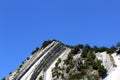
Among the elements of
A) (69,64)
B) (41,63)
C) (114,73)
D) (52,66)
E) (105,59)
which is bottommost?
(114,73)

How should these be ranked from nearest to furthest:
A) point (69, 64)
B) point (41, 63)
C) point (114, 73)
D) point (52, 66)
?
point (114, 73)
point (69, 64)
point (52, 66)
point (41, 63)

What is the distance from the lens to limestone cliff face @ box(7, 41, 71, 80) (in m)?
78.8

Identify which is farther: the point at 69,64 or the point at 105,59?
the point at 69,64

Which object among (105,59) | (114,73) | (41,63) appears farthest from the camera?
(41,63)

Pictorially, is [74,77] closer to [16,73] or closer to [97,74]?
[97,74]

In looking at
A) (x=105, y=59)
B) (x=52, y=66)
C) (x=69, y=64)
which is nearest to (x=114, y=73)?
(x=105, y=59)

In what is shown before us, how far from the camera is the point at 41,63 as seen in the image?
83.3 metres

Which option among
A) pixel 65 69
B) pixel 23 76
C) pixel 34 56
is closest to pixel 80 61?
pixel 65 69

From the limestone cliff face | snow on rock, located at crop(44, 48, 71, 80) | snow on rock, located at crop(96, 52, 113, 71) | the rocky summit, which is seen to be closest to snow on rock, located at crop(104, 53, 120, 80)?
the rocky summit

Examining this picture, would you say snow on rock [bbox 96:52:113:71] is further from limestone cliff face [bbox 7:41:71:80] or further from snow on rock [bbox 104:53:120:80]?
limestone cliff face [bbox 7:41:71:80]

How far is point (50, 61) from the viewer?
82500 millimetres

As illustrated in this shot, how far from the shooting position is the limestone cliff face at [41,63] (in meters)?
78.8

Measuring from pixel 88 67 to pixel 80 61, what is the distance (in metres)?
3.71

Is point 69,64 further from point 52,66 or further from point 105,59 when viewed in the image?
point 52,66
